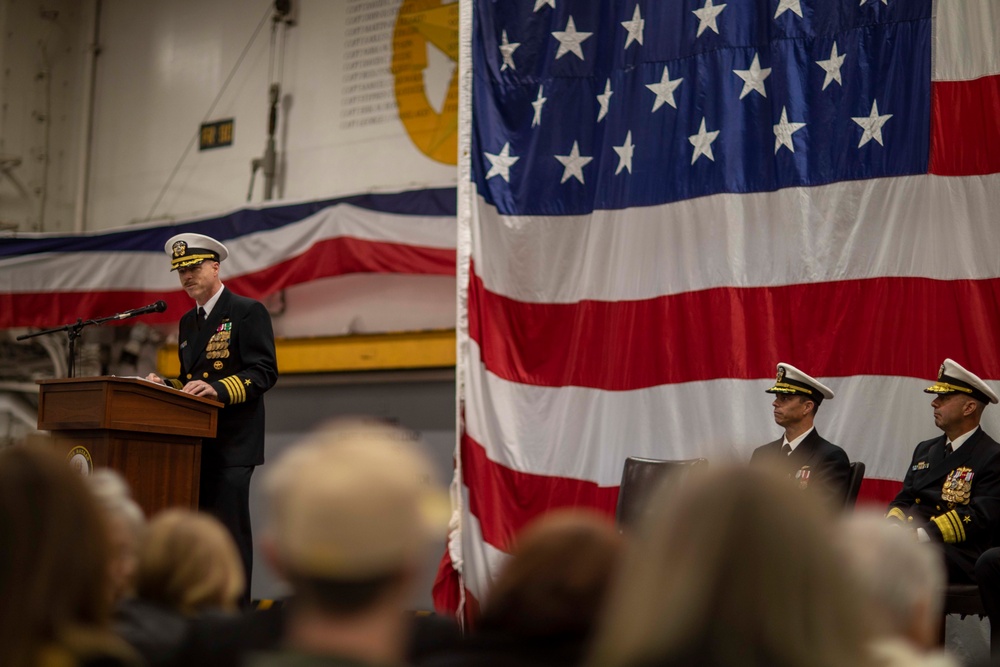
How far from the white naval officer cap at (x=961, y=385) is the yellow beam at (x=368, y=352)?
2838 mm

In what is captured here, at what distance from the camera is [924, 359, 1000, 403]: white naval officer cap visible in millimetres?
3896

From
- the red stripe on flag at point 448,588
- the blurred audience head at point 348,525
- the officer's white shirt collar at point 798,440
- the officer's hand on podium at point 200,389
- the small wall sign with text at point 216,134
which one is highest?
the small wall sign with text at point 216,134

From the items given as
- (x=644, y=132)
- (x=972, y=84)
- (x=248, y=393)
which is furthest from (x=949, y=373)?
(x=248, y=393)

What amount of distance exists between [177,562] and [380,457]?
51 cm

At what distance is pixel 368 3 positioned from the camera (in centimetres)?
691

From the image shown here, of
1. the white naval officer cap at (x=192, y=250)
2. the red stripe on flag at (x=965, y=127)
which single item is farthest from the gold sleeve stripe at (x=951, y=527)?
the white naval officer cap at (x=192, y=250)

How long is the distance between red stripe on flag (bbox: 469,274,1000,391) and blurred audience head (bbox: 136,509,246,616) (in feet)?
11.5

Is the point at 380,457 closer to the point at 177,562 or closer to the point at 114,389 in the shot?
the point at 177,562

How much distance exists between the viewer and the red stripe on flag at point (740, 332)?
4.27 m

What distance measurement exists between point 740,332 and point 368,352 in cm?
250

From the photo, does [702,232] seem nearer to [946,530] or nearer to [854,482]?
[854,482]

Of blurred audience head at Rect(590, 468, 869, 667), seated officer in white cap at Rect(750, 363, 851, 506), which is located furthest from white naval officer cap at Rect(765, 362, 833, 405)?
blurred audience head at Rect(590, 468, 869, 667)

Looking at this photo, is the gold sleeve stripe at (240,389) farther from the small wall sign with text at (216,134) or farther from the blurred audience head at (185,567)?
the small wall sign with text at (216,134)

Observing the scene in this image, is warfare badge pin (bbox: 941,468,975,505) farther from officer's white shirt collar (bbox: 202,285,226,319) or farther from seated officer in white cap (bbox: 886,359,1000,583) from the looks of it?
officer's white shirt collar (bbox: 202,285,226,319)
